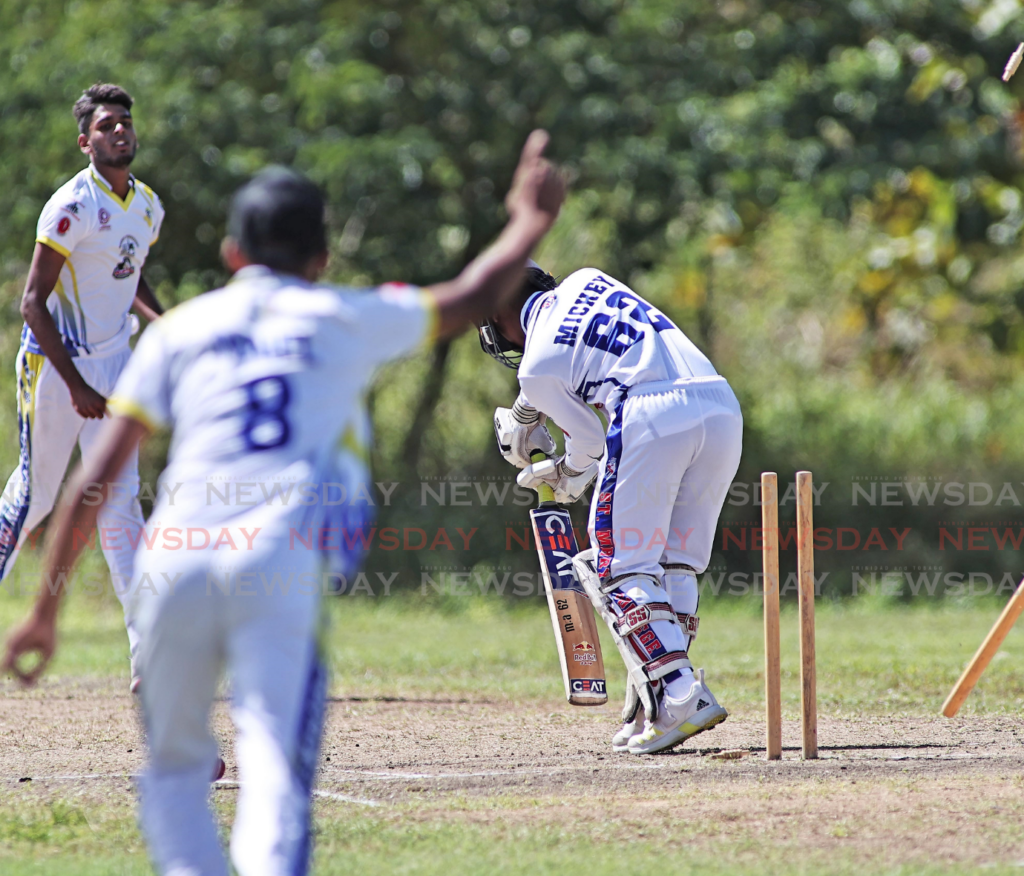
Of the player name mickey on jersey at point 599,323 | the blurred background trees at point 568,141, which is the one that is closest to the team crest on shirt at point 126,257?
the player name mickey on jersey at point 599,323

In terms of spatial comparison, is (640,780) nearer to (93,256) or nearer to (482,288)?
(482,288)

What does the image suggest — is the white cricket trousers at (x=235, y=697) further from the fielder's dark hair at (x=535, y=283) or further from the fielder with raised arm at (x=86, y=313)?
the fielder's dark hair at (x=535, y=283)

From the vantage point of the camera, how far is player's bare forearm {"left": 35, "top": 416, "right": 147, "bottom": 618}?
10.1ft

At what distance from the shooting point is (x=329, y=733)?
6.54m

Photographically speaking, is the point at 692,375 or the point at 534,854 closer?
the point at 534,854

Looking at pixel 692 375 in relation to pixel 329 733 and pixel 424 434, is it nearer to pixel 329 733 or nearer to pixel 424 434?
pixel 329 733

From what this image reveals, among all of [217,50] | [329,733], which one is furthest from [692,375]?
[217,50]

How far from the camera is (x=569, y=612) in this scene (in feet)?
20.6

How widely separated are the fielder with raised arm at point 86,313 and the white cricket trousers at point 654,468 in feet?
6.29

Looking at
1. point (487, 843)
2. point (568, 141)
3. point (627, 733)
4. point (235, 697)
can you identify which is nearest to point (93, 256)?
point (627, 733)

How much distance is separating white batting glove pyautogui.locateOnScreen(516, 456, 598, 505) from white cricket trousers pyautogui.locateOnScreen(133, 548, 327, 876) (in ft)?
10.4

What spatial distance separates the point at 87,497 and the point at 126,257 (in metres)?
3.14

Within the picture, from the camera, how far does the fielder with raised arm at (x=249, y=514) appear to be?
2.93 meters

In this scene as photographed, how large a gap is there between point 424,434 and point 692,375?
10875 mm
